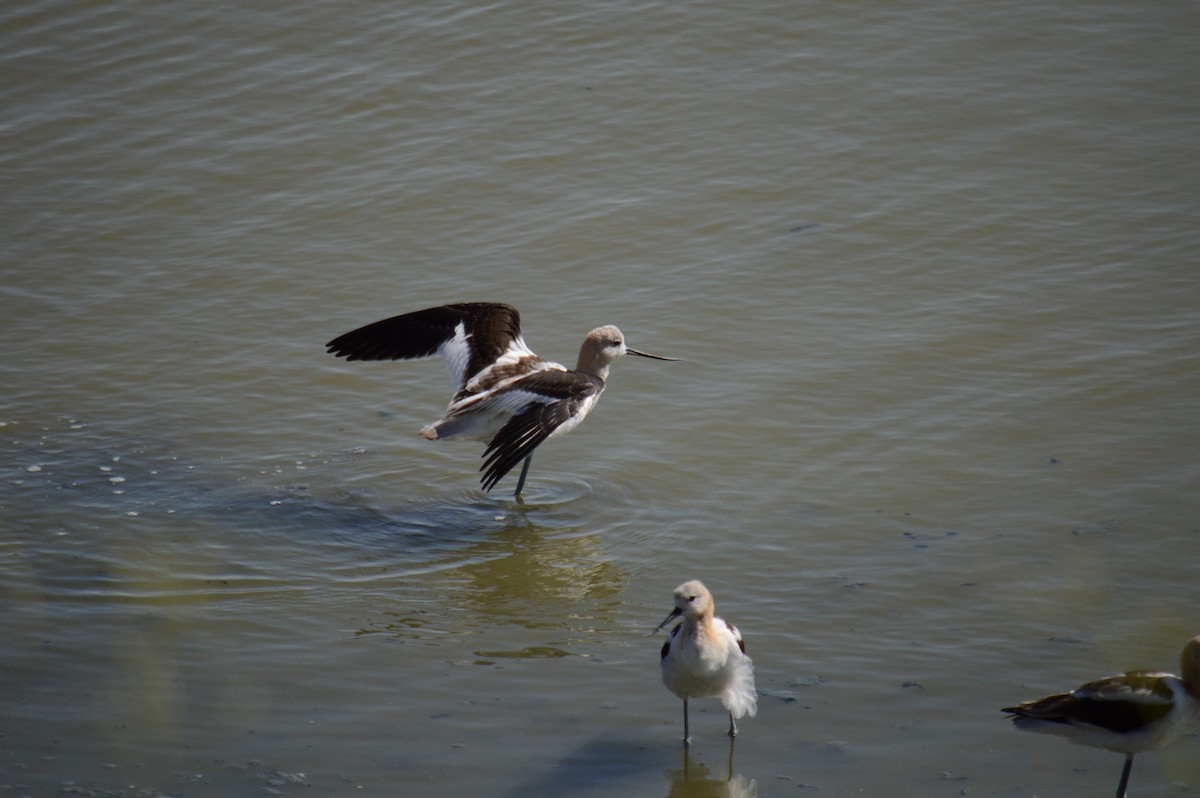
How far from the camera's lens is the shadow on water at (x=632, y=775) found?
5117 millimetres

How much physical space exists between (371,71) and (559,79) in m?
1.88

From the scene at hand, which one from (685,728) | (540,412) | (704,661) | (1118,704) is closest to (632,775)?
(685,728)

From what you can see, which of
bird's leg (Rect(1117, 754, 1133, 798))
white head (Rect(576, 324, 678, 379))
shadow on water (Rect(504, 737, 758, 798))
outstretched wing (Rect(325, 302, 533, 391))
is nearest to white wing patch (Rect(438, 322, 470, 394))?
outstretched wing (Rect(325, 302, 533, 391))

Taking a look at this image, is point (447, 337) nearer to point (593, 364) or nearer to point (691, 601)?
point (593, 364)

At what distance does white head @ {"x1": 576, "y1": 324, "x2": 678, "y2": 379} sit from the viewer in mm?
8406

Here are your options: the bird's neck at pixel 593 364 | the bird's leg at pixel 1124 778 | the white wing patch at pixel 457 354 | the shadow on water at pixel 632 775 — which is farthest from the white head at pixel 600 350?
the bird's leg at pixel 1124 778

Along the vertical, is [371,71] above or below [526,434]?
above

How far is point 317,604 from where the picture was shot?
21.5ft

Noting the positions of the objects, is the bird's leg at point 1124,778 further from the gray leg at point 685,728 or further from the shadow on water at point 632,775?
the gray leg at point 685,728

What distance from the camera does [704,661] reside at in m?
5.15

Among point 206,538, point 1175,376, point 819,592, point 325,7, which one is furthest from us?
point 325,7

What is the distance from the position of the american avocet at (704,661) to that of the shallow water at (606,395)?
27 centimetres

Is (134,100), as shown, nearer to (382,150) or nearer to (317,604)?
(382,150)

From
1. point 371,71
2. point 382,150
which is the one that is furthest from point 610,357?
point 371,71
